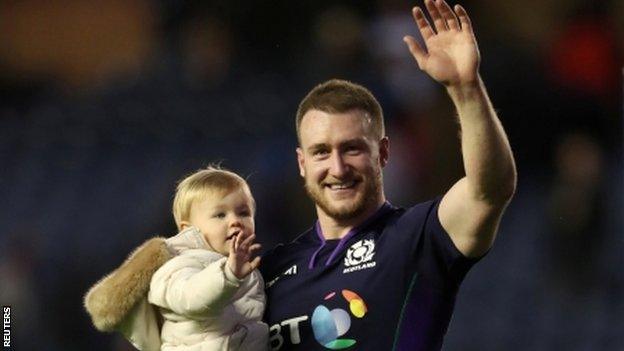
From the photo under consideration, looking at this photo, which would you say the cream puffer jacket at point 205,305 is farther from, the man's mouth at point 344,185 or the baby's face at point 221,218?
the man's mouth at point 344,185

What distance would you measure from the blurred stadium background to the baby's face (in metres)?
3.62

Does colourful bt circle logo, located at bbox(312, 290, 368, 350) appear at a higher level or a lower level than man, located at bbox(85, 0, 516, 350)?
lower

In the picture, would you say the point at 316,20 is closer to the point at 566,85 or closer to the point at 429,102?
the point at 429,102

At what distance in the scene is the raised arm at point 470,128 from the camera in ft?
11.0

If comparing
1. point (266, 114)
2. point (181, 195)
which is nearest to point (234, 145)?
point (266, 114)

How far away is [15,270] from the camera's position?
25.7ft

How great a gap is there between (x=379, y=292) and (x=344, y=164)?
405 millimetres

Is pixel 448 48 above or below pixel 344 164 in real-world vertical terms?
above

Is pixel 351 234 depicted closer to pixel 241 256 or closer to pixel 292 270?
pixel 292 270

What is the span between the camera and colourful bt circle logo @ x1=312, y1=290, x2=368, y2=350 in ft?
12.4

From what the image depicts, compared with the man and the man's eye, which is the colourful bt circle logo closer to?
the man

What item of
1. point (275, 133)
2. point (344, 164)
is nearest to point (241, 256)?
point (344, 164)

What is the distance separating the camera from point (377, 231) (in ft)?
13.0

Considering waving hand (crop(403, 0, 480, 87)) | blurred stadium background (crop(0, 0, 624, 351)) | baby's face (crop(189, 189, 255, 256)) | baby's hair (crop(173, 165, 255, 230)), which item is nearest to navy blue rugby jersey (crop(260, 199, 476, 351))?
baby's face (crop(189, 189, 255, 256))
